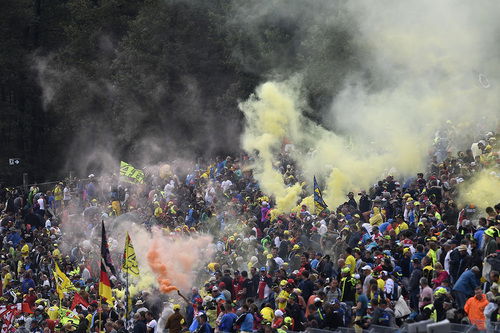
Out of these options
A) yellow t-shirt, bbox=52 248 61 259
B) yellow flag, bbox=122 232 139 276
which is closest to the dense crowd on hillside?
yellow t-shirt, bbox=52 248 61 259

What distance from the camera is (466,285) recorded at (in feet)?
52.3

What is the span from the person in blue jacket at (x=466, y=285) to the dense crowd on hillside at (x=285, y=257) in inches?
0.6

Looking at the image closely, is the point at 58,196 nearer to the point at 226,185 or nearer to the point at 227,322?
the point at 226,185

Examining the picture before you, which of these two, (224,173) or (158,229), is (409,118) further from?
(158,229)

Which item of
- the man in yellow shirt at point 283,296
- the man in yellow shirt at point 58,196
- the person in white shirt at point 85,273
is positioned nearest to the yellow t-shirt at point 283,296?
the man in yellow shirt at point 283,296

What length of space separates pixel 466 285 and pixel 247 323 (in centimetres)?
333

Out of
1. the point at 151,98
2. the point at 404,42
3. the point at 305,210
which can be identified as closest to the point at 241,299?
the point at 305,210

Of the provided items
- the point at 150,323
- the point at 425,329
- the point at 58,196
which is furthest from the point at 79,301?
the point at 58,196

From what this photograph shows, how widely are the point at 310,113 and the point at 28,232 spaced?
30.6ft

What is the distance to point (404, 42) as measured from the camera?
1231 inches

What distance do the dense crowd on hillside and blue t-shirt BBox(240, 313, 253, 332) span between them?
0.02 metres

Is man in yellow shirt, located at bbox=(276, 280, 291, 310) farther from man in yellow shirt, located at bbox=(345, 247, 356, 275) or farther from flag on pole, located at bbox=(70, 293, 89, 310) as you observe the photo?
flag on pole, located at bbox=(70, 293, 89, 310)

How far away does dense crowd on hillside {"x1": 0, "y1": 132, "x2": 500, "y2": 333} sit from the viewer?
1614 cm

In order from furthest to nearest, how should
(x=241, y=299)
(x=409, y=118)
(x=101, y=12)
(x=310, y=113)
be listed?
(x=101, y=12), (x=310, y=113), (x=409, y=118), (x=241, y=299)
